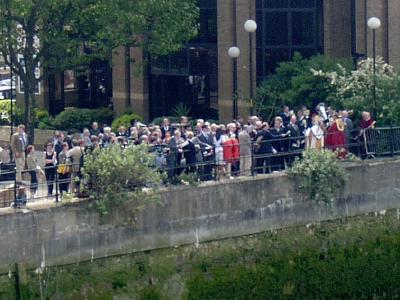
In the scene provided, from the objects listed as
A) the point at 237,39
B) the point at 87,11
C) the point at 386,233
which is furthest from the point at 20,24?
the point at 386,233

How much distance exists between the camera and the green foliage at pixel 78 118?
46281 mm

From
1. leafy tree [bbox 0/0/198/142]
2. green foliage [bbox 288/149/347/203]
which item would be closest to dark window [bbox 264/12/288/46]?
leafy tree [bbox 0/0/198/142]

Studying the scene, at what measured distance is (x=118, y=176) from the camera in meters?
26.2

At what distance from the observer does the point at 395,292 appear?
2911 cm

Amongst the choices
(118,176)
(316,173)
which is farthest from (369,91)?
(118,176)

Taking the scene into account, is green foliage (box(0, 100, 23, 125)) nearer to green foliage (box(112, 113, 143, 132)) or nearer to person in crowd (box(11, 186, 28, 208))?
green foliage (box(112, 113, 143, 132))

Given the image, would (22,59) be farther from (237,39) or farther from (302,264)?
(302,264)

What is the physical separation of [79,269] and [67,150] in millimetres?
4509

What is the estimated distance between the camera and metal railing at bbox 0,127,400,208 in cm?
2628

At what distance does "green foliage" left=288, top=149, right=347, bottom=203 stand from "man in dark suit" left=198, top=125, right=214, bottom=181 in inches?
66.9

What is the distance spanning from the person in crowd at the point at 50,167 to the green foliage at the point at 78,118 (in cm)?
1597

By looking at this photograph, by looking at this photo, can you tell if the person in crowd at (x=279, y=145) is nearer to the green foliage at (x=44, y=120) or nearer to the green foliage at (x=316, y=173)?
the green foliage at (x=316, y=173)

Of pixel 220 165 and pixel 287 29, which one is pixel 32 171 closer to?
pixel 220 165

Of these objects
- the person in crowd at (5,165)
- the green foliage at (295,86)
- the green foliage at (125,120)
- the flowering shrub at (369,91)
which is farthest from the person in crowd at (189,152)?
the green foliage at (125,120)
